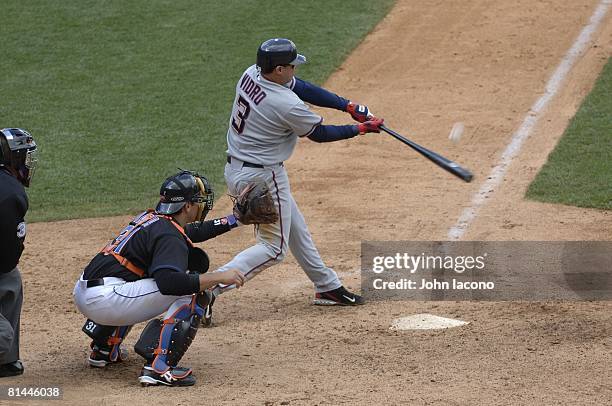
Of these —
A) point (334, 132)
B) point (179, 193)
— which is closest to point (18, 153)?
point (179, 193)

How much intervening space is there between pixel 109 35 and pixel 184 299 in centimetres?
944

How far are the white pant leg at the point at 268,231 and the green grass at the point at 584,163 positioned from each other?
11.1ft

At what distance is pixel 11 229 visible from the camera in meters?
5.76

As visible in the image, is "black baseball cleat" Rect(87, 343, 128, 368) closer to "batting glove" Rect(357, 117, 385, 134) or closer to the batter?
the batter

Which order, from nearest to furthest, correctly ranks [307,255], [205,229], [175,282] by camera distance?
1. [175,282]
2. [205,229]
3. [307,255]

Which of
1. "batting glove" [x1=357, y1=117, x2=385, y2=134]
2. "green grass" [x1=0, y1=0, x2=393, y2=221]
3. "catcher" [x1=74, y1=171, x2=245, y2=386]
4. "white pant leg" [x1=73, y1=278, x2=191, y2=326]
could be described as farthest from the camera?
"green grass" [x1=0, y1=0, x2=393, y2=221]

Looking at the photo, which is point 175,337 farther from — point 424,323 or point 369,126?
point 369,126

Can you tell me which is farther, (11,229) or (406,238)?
(406,238)

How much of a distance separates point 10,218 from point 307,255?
237 centimetres

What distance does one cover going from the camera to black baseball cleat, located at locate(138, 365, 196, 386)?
5.79 meters

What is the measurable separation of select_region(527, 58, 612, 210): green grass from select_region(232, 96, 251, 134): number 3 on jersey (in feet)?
11.9

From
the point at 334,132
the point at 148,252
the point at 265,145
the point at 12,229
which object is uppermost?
the point at 334,132

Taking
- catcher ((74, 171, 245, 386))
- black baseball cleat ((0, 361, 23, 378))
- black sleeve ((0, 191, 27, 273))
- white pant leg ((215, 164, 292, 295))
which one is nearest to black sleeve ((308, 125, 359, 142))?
white pant leg ((215, 164, 292, 295))

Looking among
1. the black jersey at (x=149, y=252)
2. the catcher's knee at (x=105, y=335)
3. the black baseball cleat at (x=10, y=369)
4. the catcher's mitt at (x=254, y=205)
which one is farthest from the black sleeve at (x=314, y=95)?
the black baseball cleat at (x=10, y=369)
